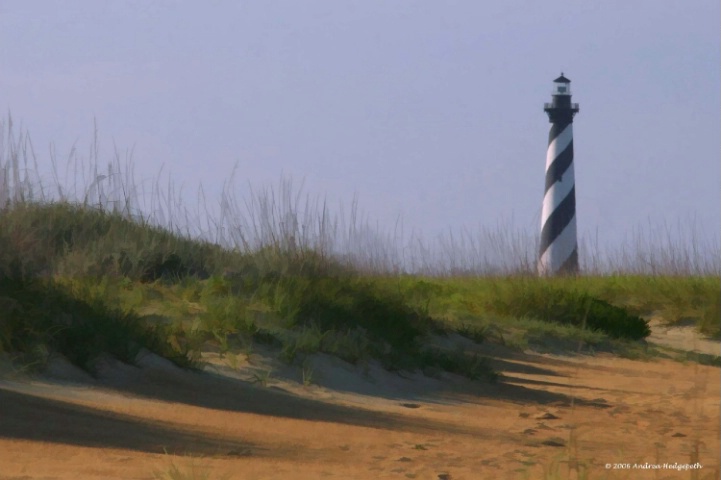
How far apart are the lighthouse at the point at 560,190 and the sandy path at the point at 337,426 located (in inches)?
716

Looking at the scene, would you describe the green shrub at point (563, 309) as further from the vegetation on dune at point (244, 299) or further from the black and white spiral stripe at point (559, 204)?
the black and white spiral stripe at point (559, 204)

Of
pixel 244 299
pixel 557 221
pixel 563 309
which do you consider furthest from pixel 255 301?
pixel 557 221

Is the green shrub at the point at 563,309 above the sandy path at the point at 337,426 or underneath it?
above

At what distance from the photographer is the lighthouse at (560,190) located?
88.5 feet

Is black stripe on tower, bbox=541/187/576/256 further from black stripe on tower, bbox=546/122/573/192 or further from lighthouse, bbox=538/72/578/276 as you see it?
black stripe on tower, bbox=546/122/573/192

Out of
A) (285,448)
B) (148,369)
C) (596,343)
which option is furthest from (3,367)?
(596,343)

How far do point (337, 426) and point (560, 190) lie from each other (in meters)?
22.6

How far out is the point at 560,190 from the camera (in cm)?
2806

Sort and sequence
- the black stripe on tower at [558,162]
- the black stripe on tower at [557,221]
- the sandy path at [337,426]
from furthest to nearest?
the black stripe on tower at [558,162]
the black stripe on tower at [557,221]
the sandy path at [337,426]

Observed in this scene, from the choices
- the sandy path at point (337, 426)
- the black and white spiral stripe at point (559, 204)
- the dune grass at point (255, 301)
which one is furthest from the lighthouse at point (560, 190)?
the sandy path at point (337, 426)

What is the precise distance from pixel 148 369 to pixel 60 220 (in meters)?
5.70

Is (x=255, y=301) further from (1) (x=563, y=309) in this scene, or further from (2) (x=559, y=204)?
(2) (x=559, y=204)

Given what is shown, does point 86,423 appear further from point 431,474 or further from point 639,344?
point 639,344

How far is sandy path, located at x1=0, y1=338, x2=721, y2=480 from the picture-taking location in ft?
15.2
